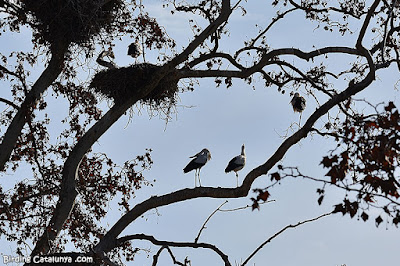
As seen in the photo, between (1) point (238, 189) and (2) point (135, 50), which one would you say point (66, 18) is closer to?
(2) point (135, 50)

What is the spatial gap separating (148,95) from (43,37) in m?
2.14

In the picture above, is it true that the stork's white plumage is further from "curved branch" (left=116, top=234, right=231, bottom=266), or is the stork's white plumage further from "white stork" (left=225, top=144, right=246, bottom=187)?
"curved branch" (left=116, top=234, right=231, bottom=266)

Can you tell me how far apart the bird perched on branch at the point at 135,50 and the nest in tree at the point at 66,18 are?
3.24m

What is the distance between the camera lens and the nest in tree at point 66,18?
43.7 ft

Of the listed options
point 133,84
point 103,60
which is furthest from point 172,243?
point 103,60

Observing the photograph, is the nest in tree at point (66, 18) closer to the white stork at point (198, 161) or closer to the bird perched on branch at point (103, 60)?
the bird perched on branch at point (103, 60)

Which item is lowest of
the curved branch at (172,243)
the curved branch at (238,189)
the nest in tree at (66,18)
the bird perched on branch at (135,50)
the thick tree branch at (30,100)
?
the curved branch at (172,243)

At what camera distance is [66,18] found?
13406 millimetres

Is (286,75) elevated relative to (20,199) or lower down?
elevated

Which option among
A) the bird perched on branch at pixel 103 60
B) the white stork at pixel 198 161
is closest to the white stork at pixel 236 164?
the white stork at pixel 198 161

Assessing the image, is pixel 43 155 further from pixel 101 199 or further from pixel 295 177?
pixel 295 177

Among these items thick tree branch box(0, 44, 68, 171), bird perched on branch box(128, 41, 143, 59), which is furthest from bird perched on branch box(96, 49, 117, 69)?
bird perched on branch box(128, 41, 143, 59)

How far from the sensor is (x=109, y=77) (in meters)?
14.2

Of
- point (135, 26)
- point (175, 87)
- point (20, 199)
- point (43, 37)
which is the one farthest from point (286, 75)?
point (20, 199)
